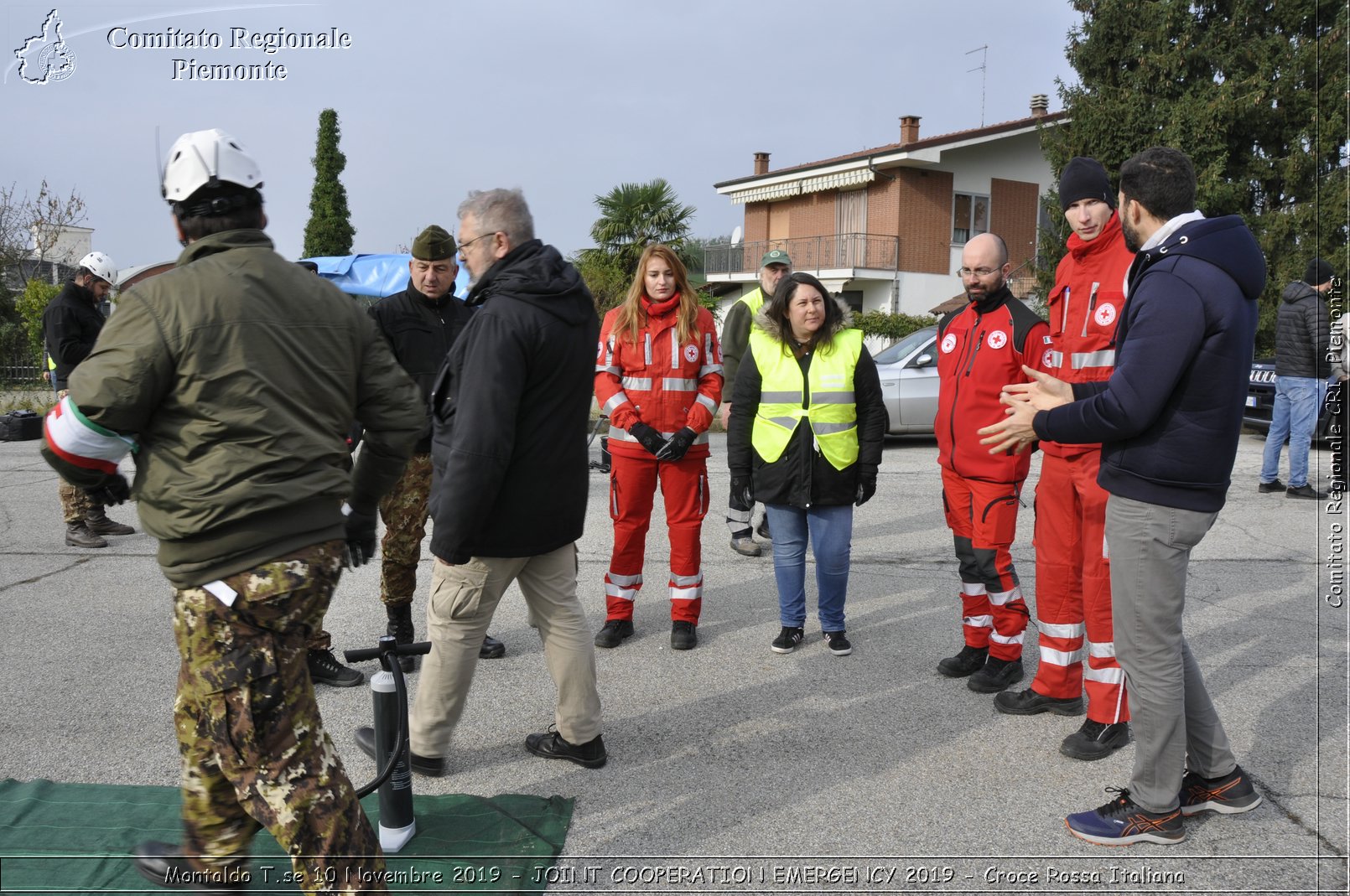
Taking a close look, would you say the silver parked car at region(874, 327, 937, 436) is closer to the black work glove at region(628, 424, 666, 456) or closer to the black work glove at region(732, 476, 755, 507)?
the black work glove at region(732, 476, 755, 507)

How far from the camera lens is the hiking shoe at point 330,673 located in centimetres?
468

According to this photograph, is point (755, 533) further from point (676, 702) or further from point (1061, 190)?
point (1061, 190)

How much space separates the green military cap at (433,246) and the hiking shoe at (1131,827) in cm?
373

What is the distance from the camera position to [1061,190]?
4.24m

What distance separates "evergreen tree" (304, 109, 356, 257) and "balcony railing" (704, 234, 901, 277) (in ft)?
47.3

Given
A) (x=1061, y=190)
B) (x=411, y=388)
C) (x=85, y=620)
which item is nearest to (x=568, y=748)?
(x=411, y=388)

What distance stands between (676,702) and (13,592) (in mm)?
4600

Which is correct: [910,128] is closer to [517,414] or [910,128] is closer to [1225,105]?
[1225,105]

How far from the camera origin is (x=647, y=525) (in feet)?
17.4

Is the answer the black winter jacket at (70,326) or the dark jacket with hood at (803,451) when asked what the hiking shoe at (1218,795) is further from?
the black winter jacket at (70,326)

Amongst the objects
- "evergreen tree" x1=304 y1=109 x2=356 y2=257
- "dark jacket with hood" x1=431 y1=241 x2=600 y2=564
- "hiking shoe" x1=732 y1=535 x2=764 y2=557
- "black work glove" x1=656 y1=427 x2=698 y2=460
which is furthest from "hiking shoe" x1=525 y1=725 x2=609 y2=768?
"evergreen tree" x1=304 y1=109 x2=356 y2=257

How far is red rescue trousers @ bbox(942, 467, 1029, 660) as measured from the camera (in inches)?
183

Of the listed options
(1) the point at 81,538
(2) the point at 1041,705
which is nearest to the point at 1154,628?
(2) the point at 1041,705

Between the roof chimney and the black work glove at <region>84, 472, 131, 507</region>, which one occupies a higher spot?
the roof chimney
